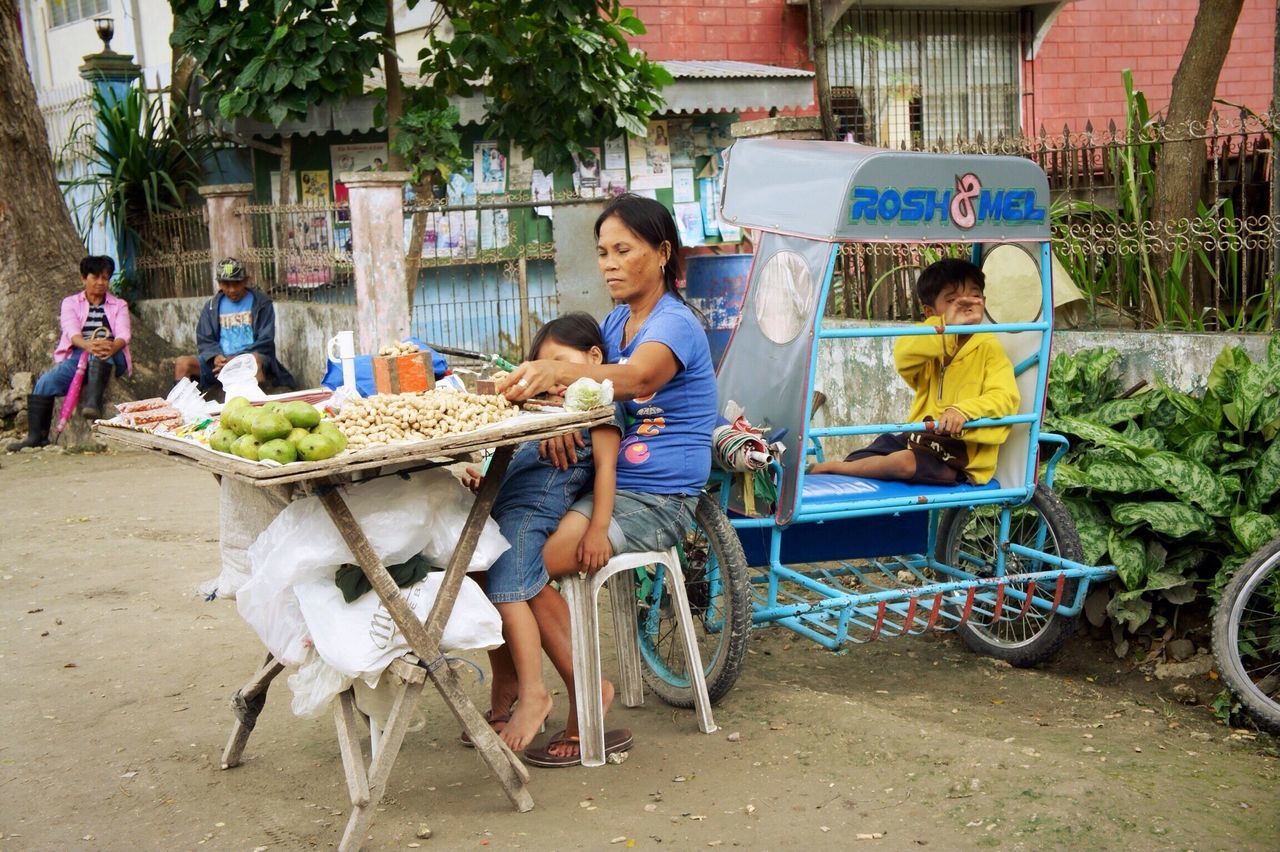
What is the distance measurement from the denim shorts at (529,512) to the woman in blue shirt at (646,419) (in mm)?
37

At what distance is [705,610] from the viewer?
4238 millimetres

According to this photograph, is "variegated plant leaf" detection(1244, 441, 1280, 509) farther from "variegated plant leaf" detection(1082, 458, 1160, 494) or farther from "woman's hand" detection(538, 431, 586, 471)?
"woman's hand" detection(538, 431, 586, 471)

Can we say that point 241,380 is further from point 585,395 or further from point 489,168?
point 489,168

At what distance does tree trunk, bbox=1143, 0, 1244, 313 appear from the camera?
5.98 m

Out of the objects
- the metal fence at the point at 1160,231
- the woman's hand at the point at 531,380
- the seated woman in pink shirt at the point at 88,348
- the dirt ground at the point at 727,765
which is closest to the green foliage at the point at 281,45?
the seated woman in pink shirt at the point at 88,348

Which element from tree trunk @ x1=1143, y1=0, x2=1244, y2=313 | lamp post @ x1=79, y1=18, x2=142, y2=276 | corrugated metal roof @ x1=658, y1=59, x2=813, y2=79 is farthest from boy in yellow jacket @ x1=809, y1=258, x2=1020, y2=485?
lamp post @ x1=79, y1=18, x2=142, y2=276

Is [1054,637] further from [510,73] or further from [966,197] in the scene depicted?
[510,73]

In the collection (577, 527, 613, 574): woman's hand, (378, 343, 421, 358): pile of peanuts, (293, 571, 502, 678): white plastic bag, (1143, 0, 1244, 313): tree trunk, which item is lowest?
(293, 571, 502, 678): white plastic bag

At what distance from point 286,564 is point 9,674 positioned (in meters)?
2.21

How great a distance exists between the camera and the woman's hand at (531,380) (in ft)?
11.1

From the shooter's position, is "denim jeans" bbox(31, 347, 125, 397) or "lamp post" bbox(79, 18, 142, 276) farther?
"lamp post" bbox(79, 18, 142, 276)

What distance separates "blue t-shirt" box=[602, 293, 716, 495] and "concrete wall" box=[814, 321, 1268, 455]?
8.85 ft

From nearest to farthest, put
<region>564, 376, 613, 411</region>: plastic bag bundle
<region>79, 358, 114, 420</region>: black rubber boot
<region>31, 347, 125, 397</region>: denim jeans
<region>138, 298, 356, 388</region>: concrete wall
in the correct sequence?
<region>564, 376, 613, 411</region>: plastic bag bundle, <region>79, 358, 114, 420</region>: black rubber boot, <region>31, 347, 125, 397</region>: denim jeans, <region>138, 298, 356, 388</region>: concrete wall

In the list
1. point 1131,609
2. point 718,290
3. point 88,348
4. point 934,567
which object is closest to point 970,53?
point 718,290
